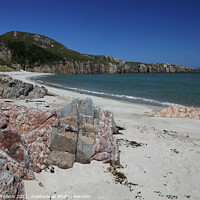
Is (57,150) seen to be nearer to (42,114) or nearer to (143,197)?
(42,114)

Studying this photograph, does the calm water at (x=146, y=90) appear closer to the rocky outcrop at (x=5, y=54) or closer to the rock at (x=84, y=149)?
the rock at (x=84, y=149)

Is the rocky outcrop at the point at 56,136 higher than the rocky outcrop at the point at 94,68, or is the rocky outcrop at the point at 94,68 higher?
the rocky outcrop at the point at 94,68

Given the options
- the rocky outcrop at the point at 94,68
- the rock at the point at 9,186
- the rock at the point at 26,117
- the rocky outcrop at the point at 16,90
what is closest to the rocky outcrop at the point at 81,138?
the rock at the point at 26,117

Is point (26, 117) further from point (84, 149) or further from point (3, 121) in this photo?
point (84, 149)

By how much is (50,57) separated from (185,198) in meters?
157

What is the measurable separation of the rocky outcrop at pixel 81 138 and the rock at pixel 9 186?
1706mm

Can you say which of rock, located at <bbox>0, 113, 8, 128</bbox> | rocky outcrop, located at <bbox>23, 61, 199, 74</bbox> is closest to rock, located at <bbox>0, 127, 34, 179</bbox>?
rock, located at <bbox>0, 113, 8, 128</bbox>

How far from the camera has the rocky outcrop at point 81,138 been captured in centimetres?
583

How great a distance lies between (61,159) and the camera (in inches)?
227

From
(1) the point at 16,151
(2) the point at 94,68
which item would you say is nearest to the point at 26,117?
(1) the point at 16,151

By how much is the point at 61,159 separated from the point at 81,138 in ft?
3.10

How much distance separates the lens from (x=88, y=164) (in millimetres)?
6012

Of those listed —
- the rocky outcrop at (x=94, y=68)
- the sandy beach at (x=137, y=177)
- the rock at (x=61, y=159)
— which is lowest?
the sandy beach at (x=137, y=177)

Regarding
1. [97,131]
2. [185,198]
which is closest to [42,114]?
[97,131]
